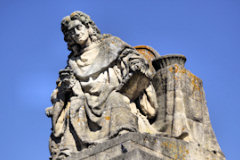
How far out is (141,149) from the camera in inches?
325

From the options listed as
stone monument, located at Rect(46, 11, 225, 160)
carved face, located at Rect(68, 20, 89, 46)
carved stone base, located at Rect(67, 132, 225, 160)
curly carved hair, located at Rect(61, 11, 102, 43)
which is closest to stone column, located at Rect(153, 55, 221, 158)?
stone monument, located at Rect(46, 11, 225, 160)

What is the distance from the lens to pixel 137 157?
25.7 ft

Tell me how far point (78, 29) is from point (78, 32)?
0.09 m

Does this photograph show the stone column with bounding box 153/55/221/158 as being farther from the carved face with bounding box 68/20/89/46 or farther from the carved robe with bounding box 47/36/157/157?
the carved face with bounding box 68/20/89/46

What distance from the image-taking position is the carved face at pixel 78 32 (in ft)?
34.4

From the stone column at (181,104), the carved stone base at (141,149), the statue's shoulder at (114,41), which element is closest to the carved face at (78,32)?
the statue's shoulder at (114,41)

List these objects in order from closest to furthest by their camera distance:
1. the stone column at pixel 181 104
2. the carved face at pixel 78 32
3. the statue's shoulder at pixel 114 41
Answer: the stone column at pixel 181 104 → the statue's shoulder at pixel 114 41 → the carved face at pixel 78 32

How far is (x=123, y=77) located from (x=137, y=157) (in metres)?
2.38

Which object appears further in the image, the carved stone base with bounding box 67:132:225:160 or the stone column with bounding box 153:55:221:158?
the stone column with bounding box 153:55:221:158

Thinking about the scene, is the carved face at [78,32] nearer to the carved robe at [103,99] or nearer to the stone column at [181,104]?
the carved robe at [103,99]

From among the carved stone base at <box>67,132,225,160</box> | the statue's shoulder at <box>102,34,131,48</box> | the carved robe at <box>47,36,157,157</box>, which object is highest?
the statue's shoulder at <box>102,34,131,48</box>

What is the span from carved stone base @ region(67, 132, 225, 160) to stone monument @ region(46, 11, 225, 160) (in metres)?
0.02

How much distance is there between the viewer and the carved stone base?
26.7 ft

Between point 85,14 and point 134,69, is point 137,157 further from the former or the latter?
point 85,14
